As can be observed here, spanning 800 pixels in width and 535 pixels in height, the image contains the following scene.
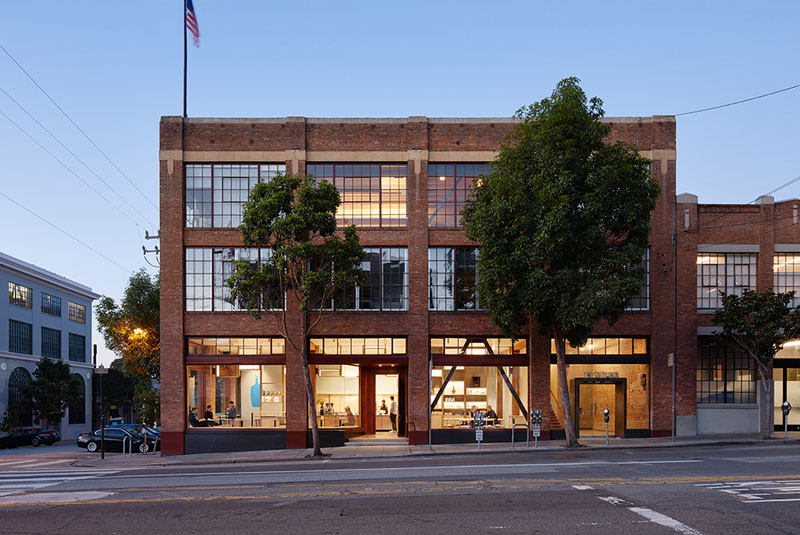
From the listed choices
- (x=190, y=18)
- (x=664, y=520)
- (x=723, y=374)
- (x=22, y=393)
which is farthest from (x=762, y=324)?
(x=22, y=393)

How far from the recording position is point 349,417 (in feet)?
88.7

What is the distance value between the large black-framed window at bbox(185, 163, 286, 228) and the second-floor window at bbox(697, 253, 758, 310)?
17.5 metres

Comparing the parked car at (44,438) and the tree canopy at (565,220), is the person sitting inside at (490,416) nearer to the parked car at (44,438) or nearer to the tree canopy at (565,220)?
the tree canopy at (565,220)

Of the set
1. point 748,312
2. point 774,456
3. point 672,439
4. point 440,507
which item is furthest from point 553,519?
point 748,312

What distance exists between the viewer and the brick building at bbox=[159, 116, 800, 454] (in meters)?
25.7

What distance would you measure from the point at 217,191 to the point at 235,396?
819 centimetres

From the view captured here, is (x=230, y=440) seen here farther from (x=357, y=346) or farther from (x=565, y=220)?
(x=565, y=220)

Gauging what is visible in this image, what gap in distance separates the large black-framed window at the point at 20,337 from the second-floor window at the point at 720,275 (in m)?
50.3

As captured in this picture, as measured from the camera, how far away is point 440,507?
11273 mm

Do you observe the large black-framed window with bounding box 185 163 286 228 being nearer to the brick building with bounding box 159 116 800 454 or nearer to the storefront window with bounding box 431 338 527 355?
the brick building with bounding box 159 116 800 454

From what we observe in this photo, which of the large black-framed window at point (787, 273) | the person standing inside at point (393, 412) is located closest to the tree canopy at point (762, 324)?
the large black-framed window at point (787, 273)

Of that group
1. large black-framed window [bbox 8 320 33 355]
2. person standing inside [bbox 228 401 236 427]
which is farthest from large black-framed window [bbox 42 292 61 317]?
person standing inside [bbox 228 401 236 427]

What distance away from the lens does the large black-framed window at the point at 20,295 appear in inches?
2083

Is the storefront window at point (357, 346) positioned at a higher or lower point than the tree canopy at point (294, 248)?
lower
